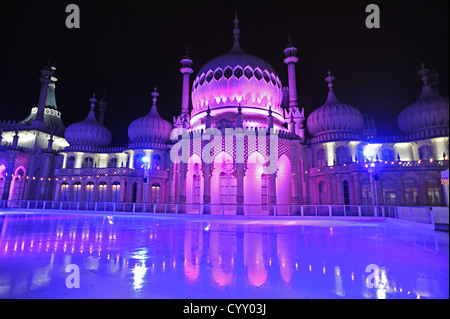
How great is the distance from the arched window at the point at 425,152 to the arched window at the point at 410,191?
375cm

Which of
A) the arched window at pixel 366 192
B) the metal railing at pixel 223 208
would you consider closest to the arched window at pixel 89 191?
the metal railing at pixel 223 208

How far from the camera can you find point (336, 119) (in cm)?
2894

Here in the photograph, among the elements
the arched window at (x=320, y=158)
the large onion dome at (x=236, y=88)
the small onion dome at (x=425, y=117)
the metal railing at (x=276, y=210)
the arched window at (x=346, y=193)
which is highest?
the large onion dome at (x=236, y=88)

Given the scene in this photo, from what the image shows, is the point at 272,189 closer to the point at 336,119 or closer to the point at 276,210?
the point at 276,210

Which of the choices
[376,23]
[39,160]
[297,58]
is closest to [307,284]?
[376,23]

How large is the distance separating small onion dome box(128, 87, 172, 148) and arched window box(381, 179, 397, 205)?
86.7 feet

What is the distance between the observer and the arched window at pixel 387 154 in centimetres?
2805

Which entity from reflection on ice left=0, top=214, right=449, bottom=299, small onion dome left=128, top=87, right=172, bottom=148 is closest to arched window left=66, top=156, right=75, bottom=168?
small onion dome left=128, top=87, right=172, bottom=148

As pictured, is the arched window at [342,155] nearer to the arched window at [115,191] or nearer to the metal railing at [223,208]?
the metal railing at [223,208]

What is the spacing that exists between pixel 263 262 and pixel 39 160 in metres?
40.9

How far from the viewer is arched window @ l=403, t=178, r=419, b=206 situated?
2353 cm

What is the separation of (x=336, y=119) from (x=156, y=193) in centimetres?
2374

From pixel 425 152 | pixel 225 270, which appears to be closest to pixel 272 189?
pixel 425 152
